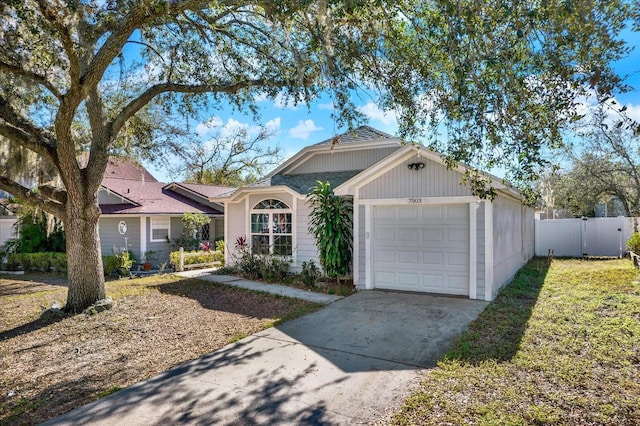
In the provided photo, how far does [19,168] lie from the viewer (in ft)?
34.4

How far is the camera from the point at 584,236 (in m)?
17.3

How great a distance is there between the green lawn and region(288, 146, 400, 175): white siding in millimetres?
6374

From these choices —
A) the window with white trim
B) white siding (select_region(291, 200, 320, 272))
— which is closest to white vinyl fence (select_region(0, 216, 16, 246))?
the window with white trim

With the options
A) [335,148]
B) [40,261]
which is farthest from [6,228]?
[335,148]

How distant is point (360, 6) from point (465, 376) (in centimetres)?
481

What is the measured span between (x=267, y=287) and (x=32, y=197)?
18.8ft

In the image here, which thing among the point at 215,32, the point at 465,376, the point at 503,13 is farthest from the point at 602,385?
the point at 215,32

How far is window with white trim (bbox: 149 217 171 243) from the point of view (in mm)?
16141

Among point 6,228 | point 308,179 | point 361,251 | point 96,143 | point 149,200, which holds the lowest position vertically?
point 361,251

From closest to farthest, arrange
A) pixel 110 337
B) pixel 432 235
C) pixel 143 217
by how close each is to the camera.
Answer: pixel 110 337, pixel 432 235, pixel 143 217

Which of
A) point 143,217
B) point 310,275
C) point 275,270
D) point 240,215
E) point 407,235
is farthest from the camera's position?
point 143,217

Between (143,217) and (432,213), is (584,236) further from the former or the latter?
(143,217)

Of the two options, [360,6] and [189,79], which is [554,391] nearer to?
[360,6]

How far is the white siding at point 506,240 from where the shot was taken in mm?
8742
